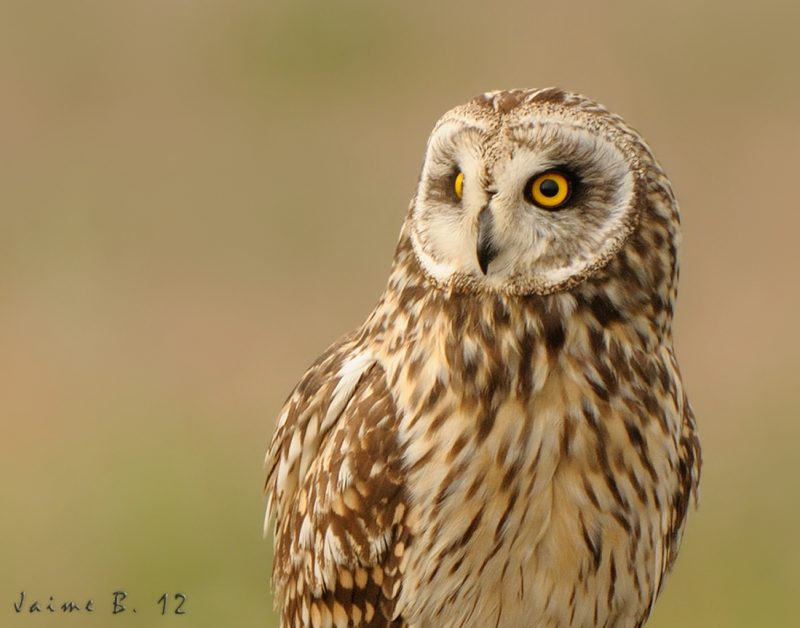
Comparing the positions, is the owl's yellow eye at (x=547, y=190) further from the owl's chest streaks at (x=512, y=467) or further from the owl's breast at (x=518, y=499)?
the owl's breast at (x=518, y=499)

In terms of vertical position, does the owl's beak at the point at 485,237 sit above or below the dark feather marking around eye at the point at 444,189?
below

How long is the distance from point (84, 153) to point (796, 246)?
427 centimetres

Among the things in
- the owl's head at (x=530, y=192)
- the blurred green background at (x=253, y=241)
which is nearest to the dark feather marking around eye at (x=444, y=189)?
the owl's head at (x=530, y=192)

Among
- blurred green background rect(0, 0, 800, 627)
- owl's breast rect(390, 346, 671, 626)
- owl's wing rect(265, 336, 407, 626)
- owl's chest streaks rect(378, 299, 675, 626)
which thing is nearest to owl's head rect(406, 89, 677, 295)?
owl's chest streaks rect(378, 299, 675, 626)

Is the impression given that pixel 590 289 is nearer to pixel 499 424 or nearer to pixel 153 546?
pixel 499 424

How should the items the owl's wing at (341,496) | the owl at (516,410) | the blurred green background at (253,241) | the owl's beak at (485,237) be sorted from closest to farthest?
1. the owl's beak at (485,237)
2. the owl at (516,410)
3. the owl's wing at (341,496)
4. the blurred green background at (253,241)

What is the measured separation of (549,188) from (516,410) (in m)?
0.48

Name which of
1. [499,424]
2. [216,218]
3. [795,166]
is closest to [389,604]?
[499,424]

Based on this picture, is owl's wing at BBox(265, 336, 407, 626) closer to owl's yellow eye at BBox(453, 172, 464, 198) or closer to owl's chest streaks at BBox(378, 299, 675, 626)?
owl's chest streaks at BBox(378, 299, 675, 626)

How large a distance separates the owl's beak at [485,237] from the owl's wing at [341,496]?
436 mm

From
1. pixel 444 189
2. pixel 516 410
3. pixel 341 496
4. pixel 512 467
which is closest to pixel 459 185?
pixel 444 189

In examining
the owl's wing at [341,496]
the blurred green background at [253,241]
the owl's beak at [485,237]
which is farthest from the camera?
the blurred green background at [253,241]

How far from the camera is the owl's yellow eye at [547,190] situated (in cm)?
378

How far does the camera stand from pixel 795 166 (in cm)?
1124
